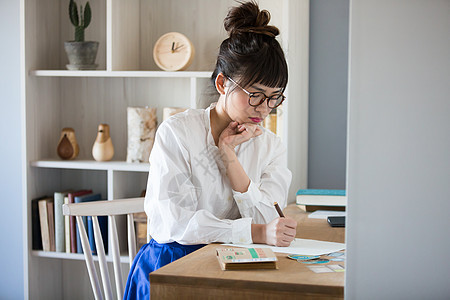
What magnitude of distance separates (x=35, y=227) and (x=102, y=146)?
516 millimetres

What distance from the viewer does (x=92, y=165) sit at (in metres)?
2.49

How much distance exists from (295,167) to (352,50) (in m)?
1.65

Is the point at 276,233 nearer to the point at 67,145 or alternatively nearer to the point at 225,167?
the point at 225,167

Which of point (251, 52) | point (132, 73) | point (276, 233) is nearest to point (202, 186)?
point (276, 233)

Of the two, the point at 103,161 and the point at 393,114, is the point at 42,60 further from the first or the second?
the point at 393,114

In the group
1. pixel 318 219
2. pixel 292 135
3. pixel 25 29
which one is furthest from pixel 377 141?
pixel 25 29

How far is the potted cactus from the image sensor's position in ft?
8.25

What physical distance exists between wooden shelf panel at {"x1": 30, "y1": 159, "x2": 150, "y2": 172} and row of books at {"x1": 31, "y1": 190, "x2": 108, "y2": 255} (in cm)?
15

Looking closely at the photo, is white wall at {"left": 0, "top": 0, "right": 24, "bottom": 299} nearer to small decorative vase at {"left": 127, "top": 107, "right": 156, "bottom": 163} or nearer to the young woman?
small decorative vase at {"left": 127, "top": 107, "right": 156, "bottom": 163}

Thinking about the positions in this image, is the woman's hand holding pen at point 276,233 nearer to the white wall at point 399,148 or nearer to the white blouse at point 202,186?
the white blouse at point 202,186

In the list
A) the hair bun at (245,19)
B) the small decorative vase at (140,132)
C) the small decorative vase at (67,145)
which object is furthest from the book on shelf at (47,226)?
the hair bun at (245,19)

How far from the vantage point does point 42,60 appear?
8.64 ft

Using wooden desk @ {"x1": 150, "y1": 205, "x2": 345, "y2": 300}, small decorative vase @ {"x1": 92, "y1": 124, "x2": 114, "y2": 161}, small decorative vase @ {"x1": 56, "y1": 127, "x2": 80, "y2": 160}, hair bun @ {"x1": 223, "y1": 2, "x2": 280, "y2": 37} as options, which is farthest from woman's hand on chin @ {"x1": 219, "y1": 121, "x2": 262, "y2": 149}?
small decorative vase @ {"x1": 56, "y1": 127, "x2": 80, "y2": 160}

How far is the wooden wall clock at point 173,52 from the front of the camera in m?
2.43
